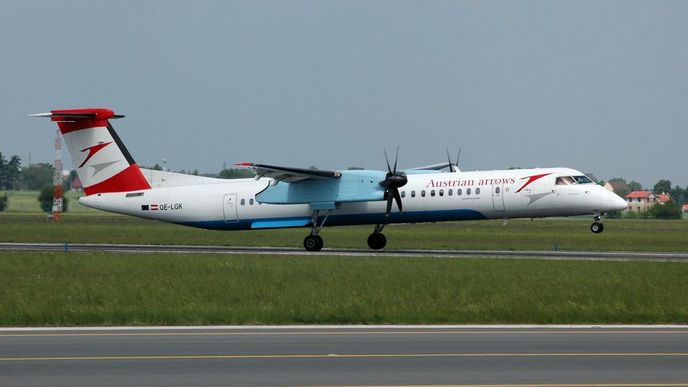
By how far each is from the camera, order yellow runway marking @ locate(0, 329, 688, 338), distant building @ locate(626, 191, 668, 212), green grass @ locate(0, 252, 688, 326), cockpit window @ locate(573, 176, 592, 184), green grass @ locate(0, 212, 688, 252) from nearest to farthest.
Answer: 1. yellow runway marking @ locate(0, 329, 688, 338)
2. green grass @ locate(0, 252, 688, 326)
3. cockpit window @ locate(573, 176, 592, 184)
4. green grass @ locate(0, 212, 688, 252)
5. distant building @ locate(626, 191, 668, 212)

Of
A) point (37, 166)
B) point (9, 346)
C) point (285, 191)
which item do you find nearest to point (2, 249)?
point (285, 191)

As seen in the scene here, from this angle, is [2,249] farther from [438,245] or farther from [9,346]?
[9,346]

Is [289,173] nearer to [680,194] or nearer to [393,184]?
[393,184]

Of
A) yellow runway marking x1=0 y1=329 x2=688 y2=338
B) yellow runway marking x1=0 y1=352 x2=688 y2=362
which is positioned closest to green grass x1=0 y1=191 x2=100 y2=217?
yellow runway marking x1=0 y1=329 x2=688 y2=338

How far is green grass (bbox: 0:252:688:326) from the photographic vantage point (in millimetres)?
20547

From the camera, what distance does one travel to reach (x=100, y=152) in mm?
42344

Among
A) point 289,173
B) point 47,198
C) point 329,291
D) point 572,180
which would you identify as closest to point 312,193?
point 289,173

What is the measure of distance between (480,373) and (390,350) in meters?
2.49

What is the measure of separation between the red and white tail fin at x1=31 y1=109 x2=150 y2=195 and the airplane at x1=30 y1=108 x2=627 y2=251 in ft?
0.14

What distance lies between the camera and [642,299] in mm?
23609

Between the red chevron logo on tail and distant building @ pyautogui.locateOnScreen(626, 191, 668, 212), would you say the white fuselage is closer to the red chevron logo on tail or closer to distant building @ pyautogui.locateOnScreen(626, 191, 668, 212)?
the red chevron logo on tail

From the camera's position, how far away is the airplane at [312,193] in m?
38.8

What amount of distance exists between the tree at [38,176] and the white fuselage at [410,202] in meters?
85.6

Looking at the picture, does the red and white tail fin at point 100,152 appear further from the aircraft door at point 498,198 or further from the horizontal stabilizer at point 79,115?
the aircraft door at point 498,198
